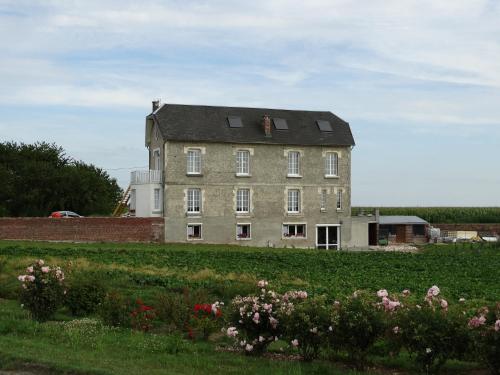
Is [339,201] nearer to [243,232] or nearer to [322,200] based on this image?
[322,200]

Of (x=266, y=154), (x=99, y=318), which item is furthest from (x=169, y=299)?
(x=266, y=154)

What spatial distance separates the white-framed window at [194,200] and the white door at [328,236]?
355 inches

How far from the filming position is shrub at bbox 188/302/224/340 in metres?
15.9

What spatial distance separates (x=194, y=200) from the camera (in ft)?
176

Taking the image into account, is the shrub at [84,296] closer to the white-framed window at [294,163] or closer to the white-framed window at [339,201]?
the white-framed window at [294,163]

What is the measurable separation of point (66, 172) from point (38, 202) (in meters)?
3.18

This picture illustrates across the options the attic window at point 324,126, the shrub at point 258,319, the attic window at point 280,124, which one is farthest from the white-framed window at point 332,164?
the shrub at point 258,319

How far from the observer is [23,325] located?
1598 cm

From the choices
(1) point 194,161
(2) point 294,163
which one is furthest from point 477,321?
(2) point 294,163

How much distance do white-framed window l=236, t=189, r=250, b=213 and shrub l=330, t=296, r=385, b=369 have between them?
41991 millimetres

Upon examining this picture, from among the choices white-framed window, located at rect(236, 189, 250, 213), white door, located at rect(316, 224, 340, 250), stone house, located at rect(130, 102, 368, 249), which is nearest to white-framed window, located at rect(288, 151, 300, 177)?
stone house, located at rect(130, 102, 368, 249)

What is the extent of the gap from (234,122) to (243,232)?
7683mm

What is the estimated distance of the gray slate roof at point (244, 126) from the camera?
53.7 m

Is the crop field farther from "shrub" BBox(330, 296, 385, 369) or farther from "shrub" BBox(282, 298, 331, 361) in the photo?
"shrub" BBox(330, 296, 385, 369)
